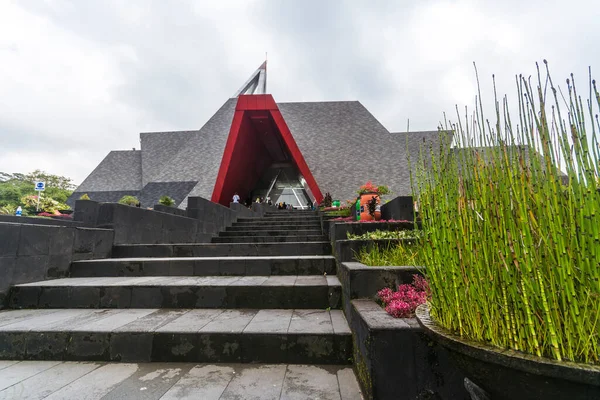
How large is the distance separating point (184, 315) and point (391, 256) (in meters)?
2.09

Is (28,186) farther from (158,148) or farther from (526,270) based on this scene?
(526,270)

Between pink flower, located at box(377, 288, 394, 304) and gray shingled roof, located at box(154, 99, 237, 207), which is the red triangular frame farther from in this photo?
Answer: pink flower, located at box(377, 288, 394, 304)

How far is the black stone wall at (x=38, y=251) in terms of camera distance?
9.82ft

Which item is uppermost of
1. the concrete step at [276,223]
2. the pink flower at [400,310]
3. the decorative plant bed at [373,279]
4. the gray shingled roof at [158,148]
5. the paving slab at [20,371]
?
the gray shingled roof at [158,148]

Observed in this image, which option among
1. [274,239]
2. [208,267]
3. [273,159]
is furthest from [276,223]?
[273,159]

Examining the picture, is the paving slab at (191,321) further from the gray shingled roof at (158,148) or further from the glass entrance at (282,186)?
the gray shingled roof at (158,148)

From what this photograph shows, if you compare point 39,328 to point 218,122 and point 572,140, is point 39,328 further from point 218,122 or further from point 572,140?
point 218,122

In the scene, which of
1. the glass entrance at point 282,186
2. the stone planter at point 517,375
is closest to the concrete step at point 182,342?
the stone planter at point 517,375

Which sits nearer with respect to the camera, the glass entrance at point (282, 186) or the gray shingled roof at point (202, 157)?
the gray shingled roof at point (202, 157)

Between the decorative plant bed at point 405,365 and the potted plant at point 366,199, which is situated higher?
the potted plant at point 366,199

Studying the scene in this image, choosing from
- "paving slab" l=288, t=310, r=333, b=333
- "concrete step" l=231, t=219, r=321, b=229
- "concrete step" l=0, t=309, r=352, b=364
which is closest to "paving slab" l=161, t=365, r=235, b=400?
"concrete step" l=0, t=309, r=352, b=364

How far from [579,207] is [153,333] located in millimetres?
2619

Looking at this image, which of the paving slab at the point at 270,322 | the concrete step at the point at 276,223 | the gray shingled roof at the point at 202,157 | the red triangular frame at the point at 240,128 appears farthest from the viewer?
the gray shingled roof at the point at 202,157

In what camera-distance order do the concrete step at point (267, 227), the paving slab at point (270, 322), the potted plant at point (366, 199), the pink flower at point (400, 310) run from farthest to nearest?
1. the concrete step at point (267, 227)
2. the potted plant at point (366, 199)
3. the paving slab at point (270, 322)
4. the pink flower at point (400, 310)
